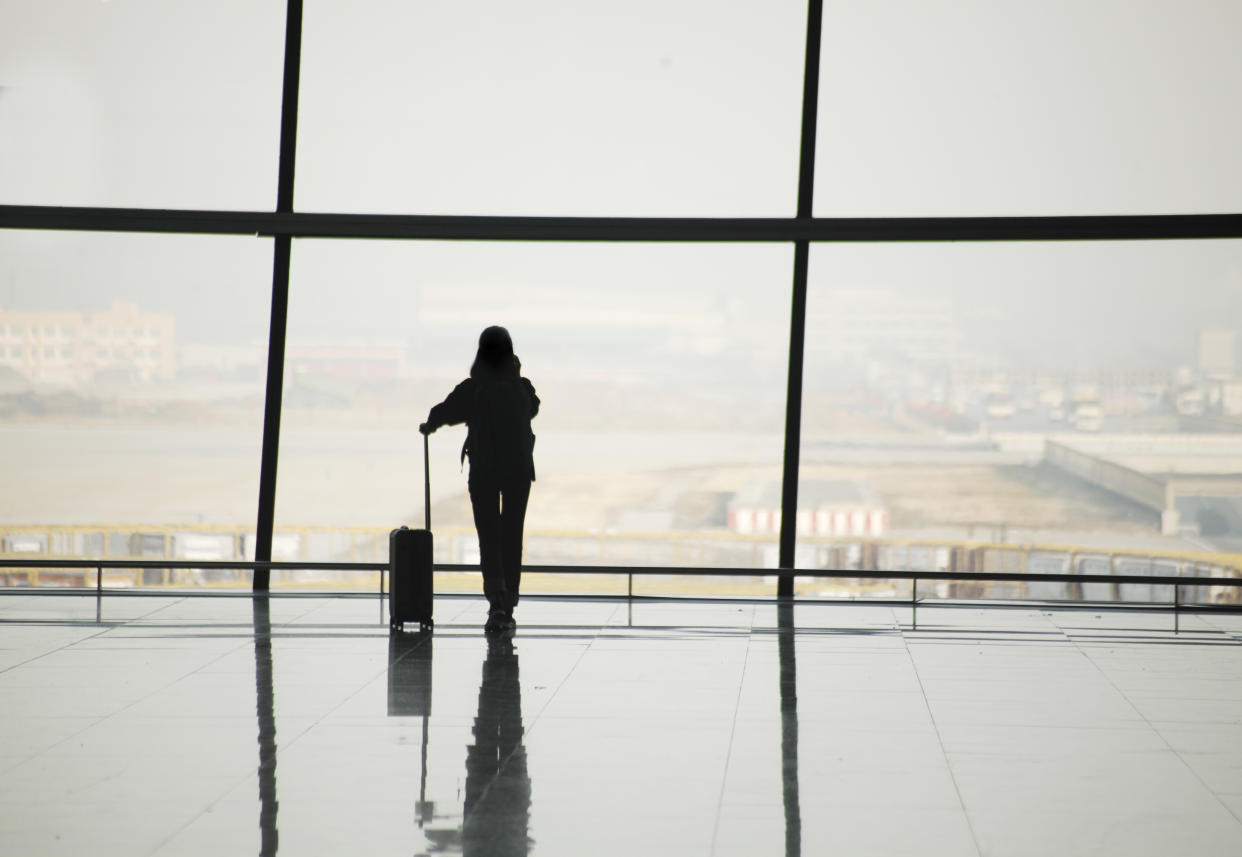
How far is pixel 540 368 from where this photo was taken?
7.39 metres

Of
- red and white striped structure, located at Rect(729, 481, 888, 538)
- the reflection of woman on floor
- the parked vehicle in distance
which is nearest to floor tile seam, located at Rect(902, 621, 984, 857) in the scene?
the reflection of woman on floor

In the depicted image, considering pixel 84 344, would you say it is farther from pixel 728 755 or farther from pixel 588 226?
pixel 728 755

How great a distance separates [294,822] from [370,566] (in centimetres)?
396

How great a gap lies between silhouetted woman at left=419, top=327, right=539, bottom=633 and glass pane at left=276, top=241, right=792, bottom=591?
2.92 ft

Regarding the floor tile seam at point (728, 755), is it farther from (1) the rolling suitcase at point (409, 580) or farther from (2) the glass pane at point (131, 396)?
(2) the glass pane at point (131, 396)

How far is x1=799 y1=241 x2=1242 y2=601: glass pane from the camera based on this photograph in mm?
7059

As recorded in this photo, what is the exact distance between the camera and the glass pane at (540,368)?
23.3 ft

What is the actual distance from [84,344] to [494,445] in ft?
10.3

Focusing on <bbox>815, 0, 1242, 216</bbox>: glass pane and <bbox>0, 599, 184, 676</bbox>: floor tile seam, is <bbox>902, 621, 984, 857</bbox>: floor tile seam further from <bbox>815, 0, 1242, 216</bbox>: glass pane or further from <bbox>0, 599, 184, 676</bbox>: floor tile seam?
<bbox>0, 599, 184, 676</bbox>: floor tile seam

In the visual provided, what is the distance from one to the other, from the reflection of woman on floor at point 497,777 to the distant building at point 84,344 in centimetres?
379

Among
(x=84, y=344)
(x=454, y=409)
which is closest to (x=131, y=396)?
(x=84, y=344)

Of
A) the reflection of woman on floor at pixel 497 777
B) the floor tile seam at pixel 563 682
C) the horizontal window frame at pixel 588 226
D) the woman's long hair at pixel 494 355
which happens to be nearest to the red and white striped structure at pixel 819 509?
the floor tile seam at pixel 563 682

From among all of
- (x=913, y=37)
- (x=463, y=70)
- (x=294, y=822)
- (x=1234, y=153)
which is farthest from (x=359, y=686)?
(x=1234, y=153)

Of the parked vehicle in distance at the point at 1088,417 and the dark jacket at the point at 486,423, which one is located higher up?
the parked vehicle in distance at the point at 1088,417
